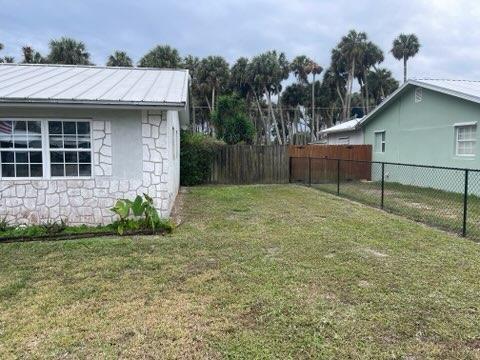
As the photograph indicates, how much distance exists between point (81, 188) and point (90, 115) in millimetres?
1445

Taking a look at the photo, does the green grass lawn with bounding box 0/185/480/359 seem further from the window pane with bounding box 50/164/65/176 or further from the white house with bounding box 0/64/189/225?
the window pane with bounding box 50/164/65/176

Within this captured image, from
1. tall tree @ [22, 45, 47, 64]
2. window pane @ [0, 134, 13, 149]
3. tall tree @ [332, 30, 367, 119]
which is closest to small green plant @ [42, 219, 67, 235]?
window pane @ [0, 134, 13, 149]

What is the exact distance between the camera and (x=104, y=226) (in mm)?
7746

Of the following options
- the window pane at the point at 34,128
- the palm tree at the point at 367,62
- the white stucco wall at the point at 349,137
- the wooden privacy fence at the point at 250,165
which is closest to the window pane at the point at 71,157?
the window pane at the point at 34,128

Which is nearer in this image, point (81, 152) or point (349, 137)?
point (81, 152)

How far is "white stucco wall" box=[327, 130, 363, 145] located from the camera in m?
20.5

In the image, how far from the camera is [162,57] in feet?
104

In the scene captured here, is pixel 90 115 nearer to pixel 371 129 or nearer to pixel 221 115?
pixel 371 129

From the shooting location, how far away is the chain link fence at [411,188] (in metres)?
8.63

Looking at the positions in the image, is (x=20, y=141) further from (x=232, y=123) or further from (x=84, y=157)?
(x=232, y=123)

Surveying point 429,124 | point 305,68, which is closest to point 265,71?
point 305,68

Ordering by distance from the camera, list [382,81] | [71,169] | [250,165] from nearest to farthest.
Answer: [71,169] → [250,165] → [382,81]

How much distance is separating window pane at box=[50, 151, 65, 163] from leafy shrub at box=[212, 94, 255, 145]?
→ 16653 mm

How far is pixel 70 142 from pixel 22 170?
1.06 meters
